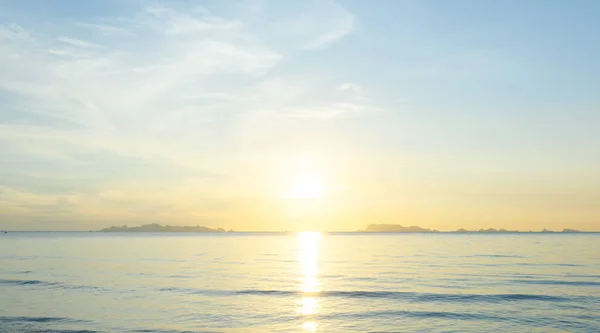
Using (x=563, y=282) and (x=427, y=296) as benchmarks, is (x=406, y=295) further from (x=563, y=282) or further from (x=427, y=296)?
(x=563, y=282)

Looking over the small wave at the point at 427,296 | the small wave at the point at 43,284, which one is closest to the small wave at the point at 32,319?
the small wave at the point at 43,284


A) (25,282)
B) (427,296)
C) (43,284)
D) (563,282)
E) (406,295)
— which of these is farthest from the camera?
(25,282)

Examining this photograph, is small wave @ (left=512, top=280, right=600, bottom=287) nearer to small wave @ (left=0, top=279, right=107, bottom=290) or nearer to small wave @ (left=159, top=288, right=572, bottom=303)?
small wave @ (left=159, top=288, right=572, bottom=303)

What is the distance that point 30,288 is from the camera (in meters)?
54.0

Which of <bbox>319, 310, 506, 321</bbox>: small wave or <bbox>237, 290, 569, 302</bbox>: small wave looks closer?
<bbox>319, 310, 506, 321</bbox>: small wave

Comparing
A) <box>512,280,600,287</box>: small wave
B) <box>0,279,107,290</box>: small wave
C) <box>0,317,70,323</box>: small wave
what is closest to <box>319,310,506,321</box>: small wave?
<box>0,317,70,323</box>: small wave

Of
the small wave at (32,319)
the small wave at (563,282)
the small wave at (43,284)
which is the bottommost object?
the small wave at (32,319)

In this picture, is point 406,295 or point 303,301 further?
point 406,295

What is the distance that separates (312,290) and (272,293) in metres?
4.91

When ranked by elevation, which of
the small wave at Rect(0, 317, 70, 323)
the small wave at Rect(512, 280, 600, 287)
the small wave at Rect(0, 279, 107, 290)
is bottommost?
the small wave at Rect(0, 317, 70, 323)

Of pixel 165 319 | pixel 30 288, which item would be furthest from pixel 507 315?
pixel 30 288

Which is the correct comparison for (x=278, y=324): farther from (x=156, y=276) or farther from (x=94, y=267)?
(x=94, y=267)

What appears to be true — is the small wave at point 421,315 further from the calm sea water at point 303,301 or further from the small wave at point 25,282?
the small wave at point 25,282

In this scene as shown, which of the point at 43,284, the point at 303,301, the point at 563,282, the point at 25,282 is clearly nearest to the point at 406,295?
the point at 303,301
